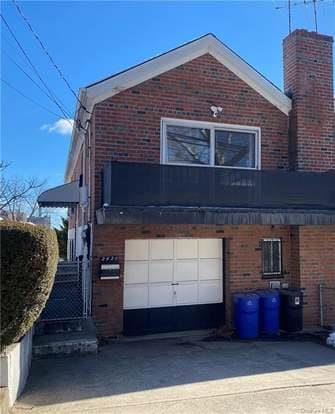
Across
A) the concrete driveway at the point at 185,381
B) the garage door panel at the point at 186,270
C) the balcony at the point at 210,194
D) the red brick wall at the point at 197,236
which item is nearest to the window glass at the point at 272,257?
the red brick wall at the point at 197,236

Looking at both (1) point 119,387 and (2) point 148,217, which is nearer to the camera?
(1) point 119,387

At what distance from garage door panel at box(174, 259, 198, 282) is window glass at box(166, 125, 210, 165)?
2.38 m

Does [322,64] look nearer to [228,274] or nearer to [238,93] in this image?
[238,93]

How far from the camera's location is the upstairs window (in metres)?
10.5

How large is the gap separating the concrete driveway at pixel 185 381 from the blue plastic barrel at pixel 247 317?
0.93 meters

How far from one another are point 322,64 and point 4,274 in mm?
9562

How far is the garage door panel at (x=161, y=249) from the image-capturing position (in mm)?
9789

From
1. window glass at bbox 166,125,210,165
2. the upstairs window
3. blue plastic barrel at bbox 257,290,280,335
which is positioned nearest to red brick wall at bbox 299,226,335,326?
the upstairs window

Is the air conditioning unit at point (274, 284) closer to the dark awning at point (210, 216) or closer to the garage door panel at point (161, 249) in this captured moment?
the dark awning at point (210, 216)

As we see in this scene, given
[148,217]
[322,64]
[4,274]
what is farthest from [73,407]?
[322,64]

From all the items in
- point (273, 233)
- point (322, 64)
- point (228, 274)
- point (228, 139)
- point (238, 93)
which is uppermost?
point (322, 64)

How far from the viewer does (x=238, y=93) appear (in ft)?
34.3

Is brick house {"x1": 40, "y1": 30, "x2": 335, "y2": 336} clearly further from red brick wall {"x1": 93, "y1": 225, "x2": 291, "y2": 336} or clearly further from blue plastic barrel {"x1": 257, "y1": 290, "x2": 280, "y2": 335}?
blue plastic barrel {"x1": 257, "y1": 290, "x2": 280, "y2": 335}

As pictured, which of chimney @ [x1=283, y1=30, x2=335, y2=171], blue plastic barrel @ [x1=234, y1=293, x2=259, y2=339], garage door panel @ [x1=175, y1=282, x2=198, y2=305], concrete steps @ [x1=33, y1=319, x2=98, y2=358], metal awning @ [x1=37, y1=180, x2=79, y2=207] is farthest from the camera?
metal awning @ [x1=37, y1=180, x2=79, y2=207]
